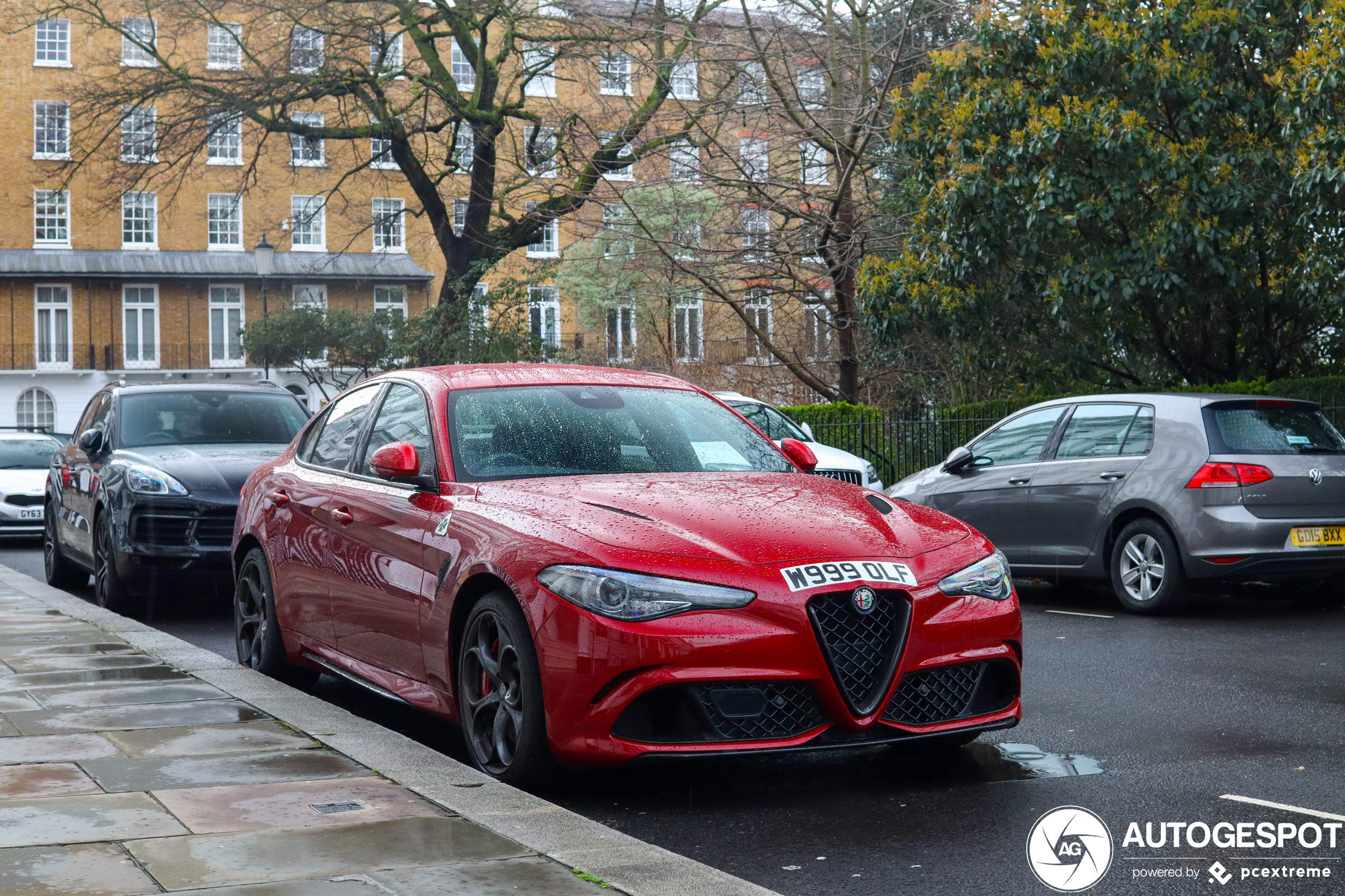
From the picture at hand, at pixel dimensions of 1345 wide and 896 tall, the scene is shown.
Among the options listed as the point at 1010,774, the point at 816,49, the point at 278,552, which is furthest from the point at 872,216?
the point at 1010,774

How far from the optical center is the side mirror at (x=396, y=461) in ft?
20.0

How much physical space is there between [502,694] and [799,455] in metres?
2.00

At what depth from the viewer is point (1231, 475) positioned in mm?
10359

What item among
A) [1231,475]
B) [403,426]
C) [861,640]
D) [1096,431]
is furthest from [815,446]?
[861,640]

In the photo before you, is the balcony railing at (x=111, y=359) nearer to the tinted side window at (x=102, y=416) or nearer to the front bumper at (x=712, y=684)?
the tinted side window at (x=102, y=416)

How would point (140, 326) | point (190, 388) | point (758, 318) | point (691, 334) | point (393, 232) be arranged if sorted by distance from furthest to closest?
point (140, 326)
point (393, 232)
point (691, 334)
point (758, 318)
point (190, 388)

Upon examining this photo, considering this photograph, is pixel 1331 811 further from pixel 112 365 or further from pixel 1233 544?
pixel 112 365

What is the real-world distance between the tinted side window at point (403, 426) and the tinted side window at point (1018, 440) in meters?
6.41

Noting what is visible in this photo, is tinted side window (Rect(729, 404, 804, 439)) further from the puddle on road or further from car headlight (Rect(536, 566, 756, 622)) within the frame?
car headlight (Rect(536, 566, 756, 622))

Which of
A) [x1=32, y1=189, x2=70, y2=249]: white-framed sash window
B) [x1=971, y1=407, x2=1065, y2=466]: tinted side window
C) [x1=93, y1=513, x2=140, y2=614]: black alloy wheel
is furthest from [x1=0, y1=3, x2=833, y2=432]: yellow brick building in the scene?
[x1=93, y1=513, x2=140, y2=614]: black alloy wheel

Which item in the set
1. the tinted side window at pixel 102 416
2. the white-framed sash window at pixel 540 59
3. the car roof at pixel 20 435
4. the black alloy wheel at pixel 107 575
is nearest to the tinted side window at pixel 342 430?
the black alloy wheel at pixel 107 575

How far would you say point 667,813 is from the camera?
513 centimetres

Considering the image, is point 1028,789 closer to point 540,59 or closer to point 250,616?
point 250,616

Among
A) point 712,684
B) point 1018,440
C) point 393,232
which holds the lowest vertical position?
point 712,684
